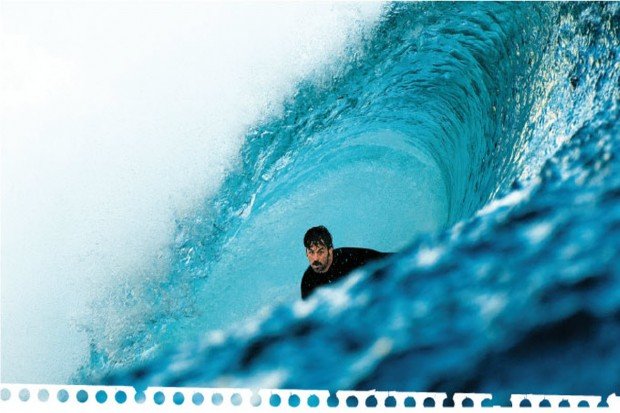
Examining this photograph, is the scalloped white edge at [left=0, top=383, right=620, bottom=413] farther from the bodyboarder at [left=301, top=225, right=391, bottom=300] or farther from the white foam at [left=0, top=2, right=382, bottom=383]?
the white foam at [left=0, top=2, right=382, bottom=383]

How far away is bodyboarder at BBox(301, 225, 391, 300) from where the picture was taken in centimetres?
109

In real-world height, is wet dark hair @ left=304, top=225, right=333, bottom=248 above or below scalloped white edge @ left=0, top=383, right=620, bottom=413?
above

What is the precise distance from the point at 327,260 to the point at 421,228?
0.93m

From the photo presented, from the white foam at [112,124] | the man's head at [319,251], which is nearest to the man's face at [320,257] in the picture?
the man's head at [319,251]

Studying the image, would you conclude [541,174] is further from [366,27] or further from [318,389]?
[366,27]

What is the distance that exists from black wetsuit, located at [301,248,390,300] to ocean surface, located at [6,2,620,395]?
0.08 meters

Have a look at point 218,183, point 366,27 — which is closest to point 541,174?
point 366,27

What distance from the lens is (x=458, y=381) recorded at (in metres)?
0.67

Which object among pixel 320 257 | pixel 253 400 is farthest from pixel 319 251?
pixel 253 400

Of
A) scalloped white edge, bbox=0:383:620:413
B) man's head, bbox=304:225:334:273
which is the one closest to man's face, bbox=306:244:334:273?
man's head, bbox=304:225:334:273

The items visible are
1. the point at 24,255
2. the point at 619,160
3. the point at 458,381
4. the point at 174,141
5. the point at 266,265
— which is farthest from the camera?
the point at 266,265

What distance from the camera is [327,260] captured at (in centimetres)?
117

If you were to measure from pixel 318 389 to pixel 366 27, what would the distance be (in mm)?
1453

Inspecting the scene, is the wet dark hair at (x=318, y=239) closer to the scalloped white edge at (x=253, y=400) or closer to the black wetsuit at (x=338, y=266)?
the black wetsuit at (x=338, y=266)
